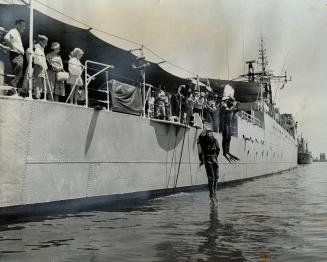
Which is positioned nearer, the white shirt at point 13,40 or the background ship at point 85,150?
the background ship at point 85,150

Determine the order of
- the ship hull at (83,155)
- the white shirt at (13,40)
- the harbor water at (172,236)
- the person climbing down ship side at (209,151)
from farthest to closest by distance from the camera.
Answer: the person climbing down ship side at (209,151) → the white shirt at (13,40) → the ship hull at (83,155) → the harbor water at (172,236)

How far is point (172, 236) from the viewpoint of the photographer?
5891mm

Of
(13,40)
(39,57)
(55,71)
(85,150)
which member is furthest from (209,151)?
(13,40)

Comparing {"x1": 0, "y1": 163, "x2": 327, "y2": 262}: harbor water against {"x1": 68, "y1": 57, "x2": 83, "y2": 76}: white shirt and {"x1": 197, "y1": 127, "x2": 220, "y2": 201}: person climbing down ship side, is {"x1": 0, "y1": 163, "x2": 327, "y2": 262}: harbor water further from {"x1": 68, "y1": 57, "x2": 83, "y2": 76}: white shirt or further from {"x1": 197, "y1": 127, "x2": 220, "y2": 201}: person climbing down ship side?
{"x1": 68, "y1": 57, "x2": 83, "y2": 76}: white shirt

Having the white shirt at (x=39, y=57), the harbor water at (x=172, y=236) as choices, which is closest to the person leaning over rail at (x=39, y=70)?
the white shirt at (x=39, y=57)

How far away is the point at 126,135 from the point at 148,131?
123 cm

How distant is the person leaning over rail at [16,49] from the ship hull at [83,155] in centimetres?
61

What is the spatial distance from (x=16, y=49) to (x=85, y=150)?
→ 260cm

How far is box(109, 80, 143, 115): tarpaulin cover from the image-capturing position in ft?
35.0

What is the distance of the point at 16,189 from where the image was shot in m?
7.72

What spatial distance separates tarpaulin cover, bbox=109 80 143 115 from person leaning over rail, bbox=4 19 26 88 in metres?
2.76

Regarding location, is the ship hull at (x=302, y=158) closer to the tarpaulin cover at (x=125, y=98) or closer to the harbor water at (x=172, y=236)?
the tarpaulin cover at (x=125, y=98)

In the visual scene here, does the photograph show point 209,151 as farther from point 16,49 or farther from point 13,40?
point 13,40

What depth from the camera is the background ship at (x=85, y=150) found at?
308 inches
